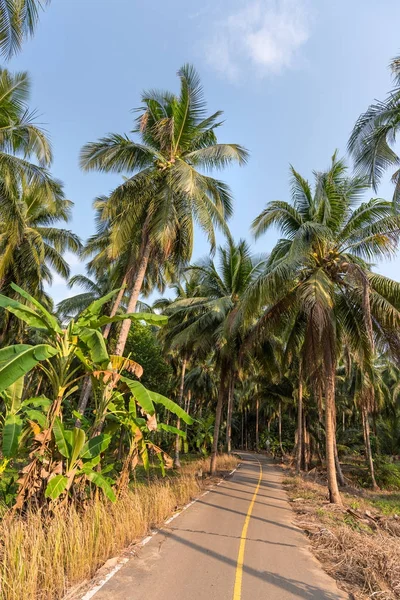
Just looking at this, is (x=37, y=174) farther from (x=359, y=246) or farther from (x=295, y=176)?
(x=359, y=246)

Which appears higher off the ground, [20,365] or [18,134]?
[18,134]

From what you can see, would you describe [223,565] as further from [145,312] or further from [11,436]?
[145,312]

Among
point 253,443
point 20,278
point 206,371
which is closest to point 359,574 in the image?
point 20,278

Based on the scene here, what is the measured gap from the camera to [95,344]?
608 cm

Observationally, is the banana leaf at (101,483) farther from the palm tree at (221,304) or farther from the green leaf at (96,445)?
the palm tree at (221,304)

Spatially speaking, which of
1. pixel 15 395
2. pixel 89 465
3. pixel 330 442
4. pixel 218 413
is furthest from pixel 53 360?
pixel 218 413

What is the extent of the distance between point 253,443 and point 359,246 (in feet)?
→ 176

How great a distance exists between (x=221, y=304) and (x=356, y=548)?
11.4 meters

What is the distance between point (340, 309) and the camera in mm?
12992

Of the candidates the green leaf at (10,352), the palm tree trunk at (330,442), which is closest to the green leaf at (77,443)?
the green leaf at (10,352)

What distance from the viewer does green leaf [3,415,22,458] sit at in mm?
5566

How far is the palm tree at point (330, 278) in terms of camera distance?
11.0 m

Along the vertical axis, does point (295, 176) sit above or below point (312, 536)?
above

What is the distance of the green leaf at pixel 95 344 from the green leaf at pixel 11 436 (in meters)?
1.63
